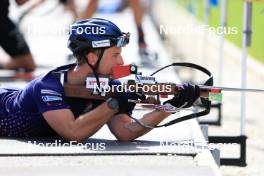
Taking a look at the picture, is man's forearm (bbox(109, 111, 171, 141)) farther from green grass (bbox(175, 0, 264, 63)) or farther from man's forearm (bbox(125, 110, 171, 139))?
green grass (bbox(175, 0, 264, 63))

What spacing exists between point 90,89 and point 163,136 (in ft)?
2.70

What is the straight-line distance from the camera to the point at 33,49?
1227 cm

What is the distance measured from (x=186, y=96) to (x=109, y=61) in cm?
53

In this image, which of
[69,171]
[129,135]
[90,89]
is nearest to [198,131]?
[129,135]

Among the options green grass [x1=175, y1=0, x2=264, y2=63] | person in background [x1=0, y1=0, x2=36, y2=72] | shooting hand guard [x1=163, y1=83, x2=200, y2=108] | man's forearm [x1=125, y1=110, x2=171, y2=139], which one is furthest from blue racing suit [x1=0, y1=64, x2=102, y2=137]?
green grass [x1=175, y1=0, x2=264, y2=63]

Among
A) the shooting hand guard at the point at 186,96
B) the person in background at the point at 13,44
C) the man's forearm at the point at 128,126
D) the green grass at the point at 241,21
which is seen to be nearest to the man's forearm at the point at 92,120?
the man's forearm at the point at 128,126

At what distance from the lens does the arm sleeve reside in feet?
16.0

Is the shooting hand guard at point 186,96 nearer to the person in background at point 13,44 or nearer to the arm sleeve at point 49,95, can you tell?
the arm sleeve at point 49,95

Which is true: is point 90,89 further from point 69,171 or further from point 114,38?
point 69,171

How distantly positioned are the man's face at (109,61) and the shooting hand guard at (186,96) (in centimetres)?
41

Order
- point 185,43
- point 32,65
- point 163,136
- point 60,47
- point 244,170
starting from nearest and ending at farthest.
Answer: point 163,136, point 244,170, point 32,65, point 60,47, point 185,43

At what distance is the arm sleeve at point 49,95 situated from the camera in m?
4.86

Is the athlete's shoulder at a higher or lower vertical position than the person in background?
lower

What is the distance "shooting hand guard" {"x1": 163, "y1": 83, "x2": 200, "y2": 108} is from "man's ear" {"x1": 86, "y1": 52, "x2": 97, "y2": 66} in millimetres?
542
